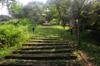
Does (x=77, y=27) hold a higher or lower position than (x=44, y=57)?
higher

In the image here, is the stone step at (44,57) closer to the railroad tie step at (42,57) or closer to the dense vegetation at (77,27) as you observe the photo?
the railroad tie step at (42,57)

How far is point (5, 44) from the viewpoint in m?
13.4

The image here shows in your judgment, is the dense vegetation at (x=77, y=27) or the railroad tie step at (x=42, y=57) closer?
the railroad tie step at (x=42, y=57)

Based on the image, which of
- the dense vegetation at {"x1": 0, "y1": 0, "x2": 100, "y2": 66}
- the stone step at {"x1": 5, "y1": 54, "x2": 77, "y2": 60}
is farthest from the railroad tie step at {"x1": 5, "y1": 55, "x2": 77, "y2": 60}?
the dense vegetation at {"x1": 0, "y1": 0, "x2": 100, "y2": 66}

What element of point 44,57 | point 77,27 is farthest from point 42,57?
point 77,27

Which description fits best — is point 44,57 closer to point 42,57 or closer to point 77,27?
point 42,57

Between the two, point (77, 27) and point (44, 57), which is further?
point (77, 27)

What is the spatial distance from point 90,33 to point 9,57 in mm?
12802

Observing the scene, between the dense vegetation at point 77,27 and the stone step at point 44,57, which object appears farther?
the dense vegetation at point 77,27

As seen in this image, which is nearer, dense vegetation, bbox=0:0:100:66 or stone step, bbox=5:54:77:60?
stone step, bbox=5:54:77:60

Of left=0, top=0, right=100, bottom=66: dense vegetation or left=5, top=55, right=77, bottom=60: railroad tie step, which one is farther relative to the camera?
left=0, top=0, right=100, bottom=66: dense vegetation

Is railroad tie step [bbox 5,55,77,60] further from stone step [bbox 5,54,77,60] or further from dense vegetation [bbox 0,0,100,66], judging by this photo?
dense vegetation [bbox 0,0,100,66]

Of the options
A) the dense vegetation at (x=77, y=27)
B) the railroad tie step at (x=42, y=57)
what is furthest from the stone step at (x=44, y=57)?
the dense vegetation at (x=77, y=27)

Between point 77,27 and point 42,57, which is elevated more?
point 77,27
